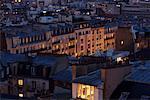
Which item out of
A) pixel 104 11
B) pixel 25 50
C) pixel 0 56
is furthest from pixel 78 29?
pixel 104 11

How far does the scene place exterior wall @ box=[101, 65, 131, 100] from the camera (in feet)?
94.8

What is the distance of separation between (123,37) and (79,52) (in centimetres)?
1776

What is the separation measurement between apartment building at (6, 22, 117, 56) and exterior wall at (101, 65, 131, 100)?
45.6m

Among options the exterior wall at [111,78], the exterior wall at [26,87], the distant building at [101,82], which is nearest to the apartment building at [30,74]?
the exterior wall at [26,87]

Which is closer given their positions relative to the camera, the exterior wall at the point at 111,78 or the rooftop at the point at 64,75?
the exterior wall at the point at 111,78

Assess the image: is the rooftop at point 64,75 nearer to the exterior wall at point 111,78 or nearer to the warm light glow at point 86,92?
the warm light glow at point 86,92

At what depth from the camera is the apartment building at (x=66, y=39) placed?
77.8m

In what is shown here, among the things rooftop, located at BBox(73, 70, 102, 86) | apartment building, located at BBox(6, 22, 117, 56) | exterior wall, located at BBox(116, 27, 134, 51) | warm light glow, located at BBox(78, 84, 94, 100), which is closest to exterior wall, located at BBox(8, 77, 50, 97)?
rooftop, located at BBox(73, 70, 102, 86)

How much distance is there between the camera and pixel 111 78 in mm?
29344

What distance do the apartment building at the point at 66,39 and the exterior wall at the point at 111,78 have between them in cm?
4562

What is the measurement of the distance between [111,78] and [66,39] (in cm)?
5866

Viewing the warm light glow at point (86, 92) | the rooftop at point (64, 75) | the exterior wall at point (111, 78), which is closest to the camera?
the exterior wall at point (111, 78)

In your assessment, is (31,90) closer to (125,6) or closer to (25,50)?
(25,50)

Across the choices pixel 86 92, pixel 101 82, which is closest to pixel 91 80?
pixel 86 92
